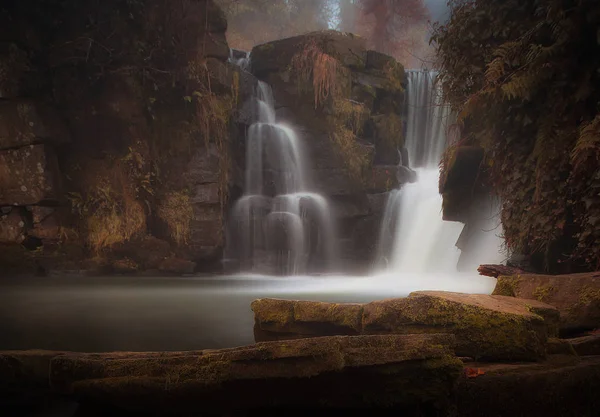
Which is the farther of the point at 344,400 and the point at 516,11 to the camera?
the point at 516,11

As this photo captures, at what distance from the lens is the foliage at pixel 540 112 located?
15.9ft

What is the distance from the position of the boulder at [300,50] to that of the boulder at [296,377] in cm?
1303

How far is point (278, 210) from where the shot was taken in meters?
12.3

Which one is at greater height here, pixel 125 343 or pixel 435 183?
pixel 435 183

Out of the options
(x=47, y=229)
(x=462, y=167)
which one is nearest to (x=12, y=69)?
(x=47, y=229)

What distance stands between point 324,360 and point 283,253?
966 centimetres

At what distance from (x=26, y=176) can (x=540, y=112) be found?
1022 cm

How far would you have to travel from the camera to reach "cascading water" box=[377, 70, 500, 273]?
1058 centimetres

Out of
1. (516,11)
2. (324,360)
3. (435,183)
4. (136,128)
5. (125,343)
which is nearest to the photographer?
(324,360)

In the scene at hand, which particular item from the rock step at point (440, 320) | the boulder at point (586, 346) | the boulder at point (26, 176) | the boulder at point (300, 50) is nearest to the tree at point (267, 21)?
the boulder at point (300, 50)

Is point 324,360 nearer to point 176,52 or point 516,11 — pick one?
point 516,11

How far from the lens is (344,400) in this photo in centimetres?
240

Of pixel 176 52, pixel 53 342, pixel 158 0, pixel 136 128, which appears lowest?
pixel 53 342

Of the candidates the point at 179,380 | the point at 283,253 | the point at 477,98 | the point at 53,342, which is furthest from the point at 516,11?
the point at 283,253
